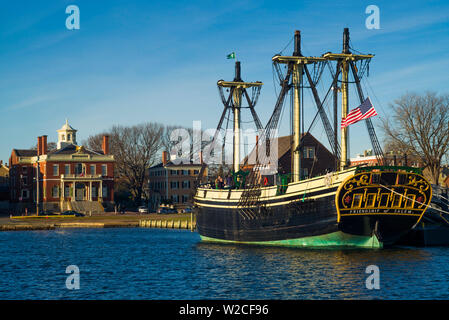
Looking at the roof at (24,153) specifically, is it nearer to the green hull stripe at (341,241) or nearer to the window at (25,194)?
the window at (25,194)

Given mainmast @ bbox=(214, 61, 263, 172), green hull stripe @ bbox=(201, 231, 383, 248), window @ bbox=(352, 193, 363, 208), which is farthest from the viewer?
mainmast @ bbox=(214, 61, 263, 172)

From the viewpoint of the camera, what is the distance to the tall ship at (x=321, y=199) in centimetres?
4384

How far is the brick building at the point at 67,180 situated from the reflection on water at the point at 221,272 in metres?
54.0

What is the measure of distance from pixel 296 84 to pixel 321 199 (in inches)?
582

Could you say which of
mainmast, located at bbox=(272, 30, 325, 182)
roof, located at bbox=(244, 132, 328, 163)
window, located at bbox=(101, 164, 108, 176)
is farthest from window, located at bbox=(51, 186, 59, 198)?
mainmast, located at bbox=(272, 30, 325, 182)

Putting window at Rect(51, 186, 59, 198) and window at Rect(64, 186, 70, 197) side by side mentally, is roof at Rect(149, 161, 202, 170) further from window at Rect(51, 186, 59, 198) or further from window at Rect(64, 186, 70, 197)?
window at Rect(51, 186, 59, 198)

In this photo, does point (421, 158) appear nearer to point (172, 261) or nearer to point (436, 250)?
point (436, 250)

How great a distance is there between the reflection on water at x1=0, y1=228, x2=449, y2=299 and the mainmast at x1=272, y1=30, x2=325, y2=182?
A: 891cm

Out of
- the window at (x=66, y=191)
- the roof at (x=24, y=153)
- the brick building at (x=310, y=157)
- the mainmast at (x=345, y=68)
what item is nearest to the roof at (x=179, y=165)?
the window at (x=66, y=191)

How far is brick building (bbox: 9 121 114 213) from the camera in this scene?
360ft

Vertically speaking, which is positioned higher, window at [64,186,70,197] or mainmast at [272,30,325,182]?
mainmast at [272,30,325,182]

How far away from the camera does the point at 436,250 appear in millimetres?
47375

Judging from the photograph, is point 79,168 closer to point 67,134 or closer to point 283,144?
point 67,134
